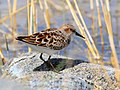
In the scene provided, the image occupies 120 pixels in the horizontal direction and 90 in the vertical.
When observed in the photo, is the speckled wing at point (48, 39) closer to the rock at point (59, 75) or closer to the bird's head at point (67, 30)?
the bird's head at point (67, 30)

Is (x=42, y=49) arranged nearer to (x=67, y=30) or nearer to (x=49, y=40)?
(x=49, y=40)

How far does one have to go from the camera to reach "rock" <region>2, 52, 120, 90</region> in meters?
4.23

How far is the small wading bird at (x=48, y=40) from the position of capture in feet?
14.9

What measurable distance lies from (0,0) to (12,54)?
2423 millimetres

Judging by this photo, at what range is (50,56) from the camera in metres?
4.76

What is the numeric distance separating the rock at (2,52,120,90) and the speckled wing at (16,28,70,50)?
22cm

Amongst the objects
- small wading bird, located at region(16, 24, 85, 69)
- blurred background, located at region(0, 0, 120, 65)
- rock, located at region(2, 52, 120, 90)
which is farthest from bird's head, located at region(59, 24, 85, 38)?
blurred background, located at region(0, 0, 120, 65)

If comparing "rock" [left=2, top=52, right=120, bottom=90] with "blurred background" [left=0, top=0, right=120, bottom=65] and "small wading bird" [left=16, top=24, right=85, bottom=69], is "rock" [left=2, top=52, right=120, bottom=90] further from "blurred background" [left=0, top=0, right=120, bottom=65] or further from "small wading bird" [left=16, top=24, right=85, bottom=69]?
"blurred background" [left=0, top=0, right=120, bottom=65]

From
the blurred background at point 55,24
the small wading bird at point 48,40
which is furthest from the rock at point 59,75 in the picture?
the blurred background at point 55,24

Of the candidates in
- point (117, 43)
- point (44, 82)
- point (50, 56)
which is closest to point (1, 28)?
point (117, 43)

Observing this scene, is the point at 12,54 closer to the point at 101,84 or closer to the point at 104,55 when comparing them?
the point at 104,55

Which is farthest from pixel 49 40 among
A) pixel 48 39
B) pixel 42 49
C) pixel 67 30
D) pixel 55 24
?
pixel 55 24

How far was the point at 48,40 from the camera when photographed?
466cm

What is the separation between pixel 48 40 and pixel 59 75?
420mm
